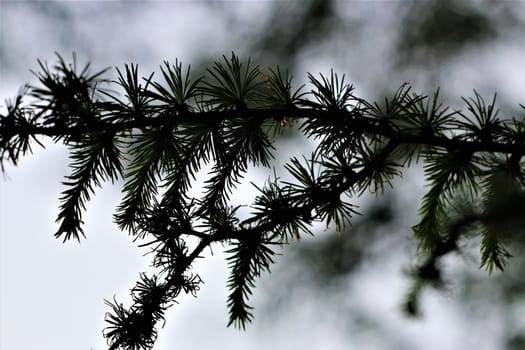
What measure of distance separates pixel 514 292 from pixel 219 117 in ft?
6.77

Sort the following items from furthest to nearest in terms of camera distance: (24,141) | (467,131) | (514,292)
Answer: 1. (514,292)
2. (467,131)
3. (24,141)

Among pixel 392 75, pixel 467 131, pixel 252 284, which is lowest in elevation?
pixel 252 284

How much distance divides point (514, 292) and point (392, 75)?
1071 mm

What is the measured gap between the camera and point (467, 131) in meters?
0.50

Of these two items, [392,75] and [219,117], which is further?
[392,75]

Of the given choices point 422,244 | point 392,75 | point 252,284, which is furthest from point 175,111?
point 392,75

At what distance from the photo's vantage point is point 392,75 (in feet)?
7.82

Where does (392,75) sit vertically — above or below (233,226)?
above

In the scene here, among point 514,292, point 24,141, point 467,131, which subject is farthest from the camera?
point 514,292

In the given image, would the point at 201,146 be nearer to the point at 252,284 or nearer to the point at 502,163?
the point at 252,284

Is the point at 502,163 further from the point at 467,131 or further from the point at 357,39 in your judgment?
the point at 357,39

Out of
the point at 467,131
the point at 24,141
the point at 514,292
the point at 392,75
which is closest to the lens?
the point at 24,141

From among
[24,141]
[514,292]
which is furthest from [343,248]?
[24,141]

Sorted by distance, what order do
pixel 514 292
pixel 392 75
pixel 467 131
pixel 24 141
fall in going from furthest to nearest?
1. pixel 392 75
2. pixel 514 292
3. pixel 467 131
4. pixel 24 141
